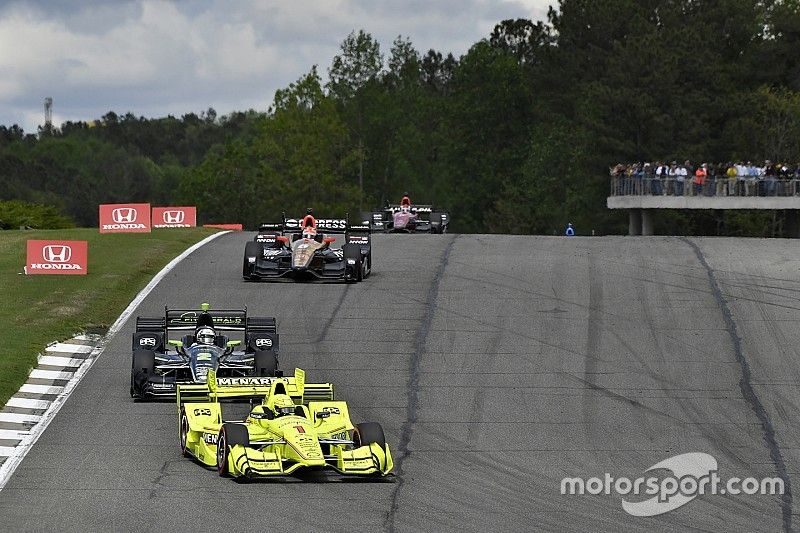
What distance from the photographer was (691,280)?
118ft

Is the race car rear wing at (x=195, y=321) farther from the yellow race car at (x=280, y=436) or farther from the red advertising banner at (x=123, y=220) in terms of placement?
the red advertising banner at (x=123, y=220)

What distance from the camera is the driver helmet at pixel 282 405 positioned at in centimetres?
1903

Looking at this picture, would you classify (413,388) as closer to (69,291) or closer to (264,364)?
(264,364)

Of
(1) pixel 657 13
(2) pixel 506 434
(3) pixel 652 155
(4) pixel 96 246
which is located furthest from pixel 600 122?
(2) pixel 506 434

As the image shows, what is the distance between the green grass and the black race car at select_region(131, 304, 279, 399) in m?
2.34

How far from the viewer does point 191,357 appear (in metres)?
23.0

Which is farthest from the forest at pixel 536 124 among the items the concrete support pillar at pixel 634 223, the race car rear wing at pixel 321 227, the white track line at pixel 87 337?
the white track line at pixel 87 337

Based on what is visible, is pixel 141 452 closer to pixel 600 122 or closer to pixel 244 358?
pixel 244 358

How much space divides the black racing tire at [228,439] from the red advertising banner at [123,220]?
28.7 meters

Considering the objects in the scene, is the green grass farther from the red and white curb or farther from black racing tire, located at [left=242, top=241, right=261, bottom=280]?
black racing tire, located at [left=242, top=241, right=261, bottom=280]

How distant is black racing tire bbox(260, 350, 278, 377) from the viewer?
23.2 m

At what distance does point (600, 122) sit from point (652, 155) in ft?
A: 13.0

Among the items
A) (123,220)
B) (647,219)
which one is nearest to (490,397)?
(123,220)

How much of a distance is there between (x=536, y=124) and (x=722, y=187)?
141ft
